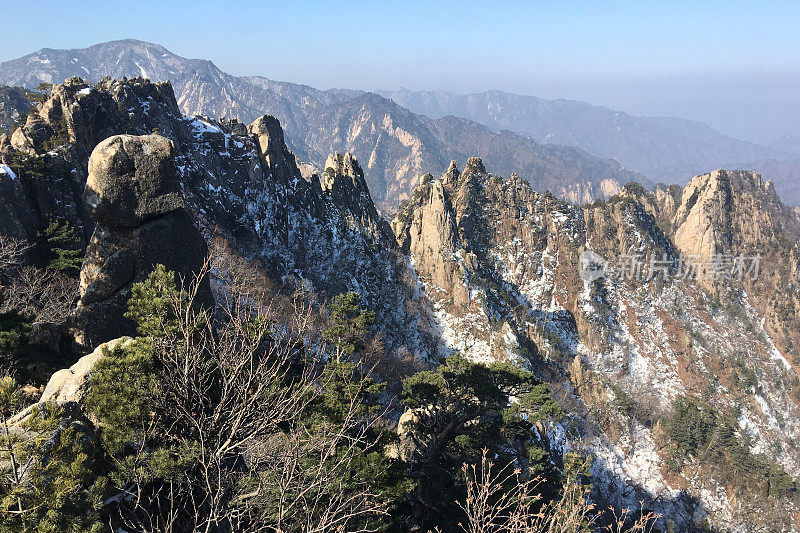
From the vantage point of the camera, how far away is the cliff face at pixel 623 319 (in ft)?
169

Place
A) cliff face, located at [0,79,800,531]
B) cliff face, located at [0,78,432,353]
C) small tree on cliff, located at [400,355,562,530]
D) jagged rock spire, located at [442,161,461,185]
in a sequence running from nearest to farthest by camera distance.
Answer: small tree on cliff, located at [400,355,562,530] < cliff face, located at [0,78,432,353] < cliff face, located at [0,79,800,531] < jagged rock spire, located at [442,161,461,185]

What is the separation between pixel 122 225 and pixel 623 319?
76882 mm

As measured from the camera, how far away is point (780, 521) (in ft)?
146

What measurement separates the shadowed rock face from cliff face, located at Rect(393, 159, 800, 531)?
4236 centimetres

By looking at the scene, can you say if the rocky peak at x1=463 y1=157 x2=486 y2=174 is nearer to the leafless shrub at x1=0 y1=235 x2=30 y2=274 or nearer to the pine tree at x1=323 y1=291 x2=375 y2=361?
the pine tree at x1=323 y1=291 x2=375 y2=361

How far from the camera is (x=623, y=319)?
7175 cm

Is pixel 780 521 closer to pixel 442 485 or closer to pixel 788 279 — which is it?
pixel 442 485

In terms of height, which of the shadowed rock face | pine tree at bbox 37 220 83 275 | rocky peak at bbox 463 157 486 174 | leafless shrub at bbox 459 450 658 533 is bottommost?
leafless shrub at bbox 459 450 658 533

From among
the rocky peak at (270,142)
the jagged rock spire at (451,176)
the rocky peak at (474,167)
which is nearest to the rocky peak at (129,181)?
the rocky peak at (270,142)

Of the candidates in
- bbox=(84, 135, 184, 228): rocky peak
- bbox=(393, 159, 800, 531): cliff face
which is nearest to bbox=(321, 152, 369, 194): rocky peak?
bbox=(393, 159, 800, 531): cliff face

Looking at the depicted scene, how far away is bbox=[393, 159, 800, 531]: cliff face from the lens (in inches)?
2031

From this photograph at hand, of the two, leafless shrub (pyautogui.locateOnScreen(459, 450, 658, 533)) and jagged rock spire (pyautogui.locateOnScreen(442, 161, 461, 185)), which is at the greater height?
jagged rock spire (pyautogui.locateOnScreen(442, 161, 461, 185))

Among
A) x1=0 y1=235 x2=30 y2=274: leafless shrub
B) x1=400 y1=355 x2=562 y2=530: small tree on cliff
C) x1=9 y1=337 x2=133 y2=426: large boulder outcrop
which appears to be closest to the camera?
x1=9 y1=337 x2=133 y2=426: large boulder outcrop

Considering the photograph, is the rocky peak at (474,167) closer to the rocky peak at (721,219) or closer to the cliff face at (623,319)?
the cliff face at (623,319)
